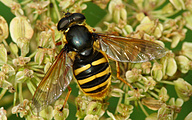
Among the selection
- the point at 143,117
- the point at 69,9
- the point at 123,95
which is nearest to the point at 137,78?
the point at 123,95

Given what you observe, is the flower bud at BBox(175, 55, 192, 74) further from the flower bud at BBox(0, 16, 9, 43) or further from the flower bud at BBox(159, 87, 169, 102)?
the flower bud at BBox(0, 16, 9, 43)

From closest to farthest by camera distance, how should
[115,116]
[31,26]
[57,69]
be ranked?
[57,69] → [115,116] → [31,26]

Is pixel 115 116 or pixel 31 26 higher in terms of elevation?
pixel 31 26

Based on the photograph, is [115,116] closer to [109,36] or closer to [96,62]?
[96,62]

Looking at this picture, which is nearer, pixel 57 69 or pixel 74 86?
pixel 57 69

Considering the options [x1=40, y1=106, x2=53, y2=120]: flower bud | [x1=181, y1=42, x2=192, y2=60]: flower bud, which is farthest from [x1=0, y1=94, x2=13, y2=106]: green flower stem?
[x1=181, y1=42, x2=192, y2=60]: flower bud

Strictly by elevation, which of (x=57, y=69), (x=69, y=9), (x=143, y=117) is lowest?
(x=143, y=117)

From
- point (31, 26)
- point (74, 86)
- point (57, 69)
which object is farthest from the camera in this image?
point (74, 86)

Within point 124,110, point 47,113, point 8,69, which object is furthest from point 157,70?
point 8,69
